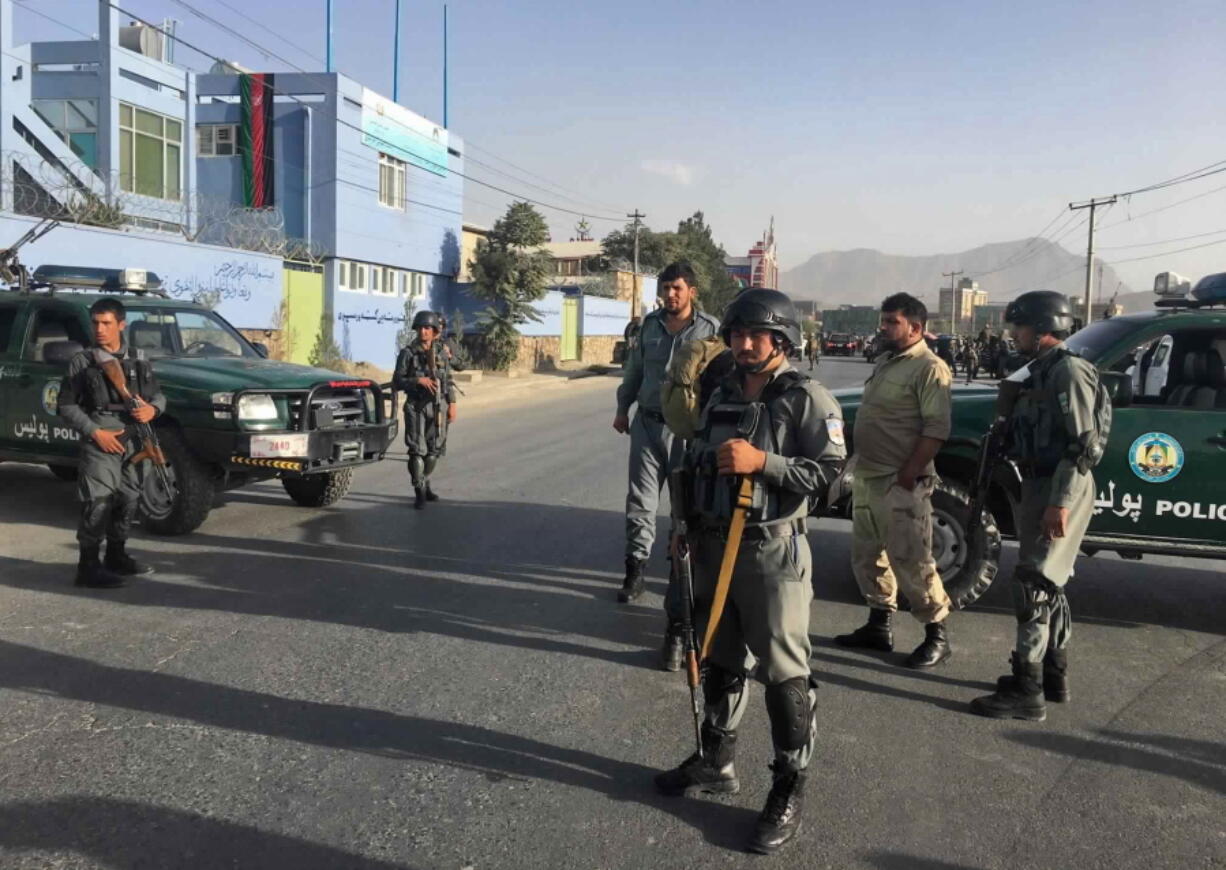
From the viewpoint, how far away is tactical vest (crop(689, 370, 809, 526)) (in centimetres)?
310

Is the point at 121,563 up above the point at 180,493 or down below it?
below

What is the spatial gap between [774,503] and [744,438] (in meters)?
0.22

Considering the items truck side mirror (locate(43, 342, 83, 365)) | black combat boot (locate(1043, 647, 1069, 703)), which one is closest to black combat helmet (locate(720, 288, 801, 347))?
black combat boot (locate(1043, 647, 1069, 703))

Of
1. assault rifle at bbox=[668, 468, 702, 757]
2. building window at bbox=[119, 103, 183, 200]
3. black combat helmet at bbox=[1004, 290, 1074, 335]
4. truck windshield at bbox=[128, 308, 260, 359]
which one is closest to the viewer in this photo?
assault rifle at bbox=[668, 468, 702, 757]

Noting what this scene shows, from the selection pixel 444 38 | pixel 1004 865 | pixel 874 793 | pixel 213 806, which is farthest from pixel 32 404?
pixel 444 38

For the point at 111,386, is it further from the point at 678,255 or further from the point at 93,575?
the point at 678,255

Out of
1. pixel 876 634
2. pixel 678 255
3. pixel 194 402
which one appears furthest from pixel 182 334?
pixel 678 255

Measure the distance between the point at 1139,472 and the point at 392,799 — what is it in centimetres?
420

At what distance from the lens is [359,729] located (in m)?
3.86

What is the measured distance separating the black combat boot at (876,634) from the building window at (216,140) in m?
24.7

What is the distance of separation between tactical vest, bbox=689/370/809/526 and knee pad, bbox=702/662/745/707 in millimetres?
531

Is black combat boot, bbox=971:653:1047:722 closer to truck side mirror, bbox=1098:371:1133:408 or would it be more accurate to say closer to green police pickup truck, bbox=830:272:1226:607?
green police pickup truck, bbox=830:272:1226:607

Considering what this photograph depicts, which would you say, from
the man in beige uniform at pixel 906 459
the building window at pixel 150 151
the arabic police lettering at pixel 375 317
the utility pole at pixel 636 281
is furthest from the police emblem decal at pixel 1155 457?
the utility pole at pixel 636 281

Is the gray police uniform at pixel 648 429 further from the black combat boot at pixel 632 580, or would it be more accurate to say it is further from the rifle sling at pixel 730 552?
the rifle sling at pixel 730 552
